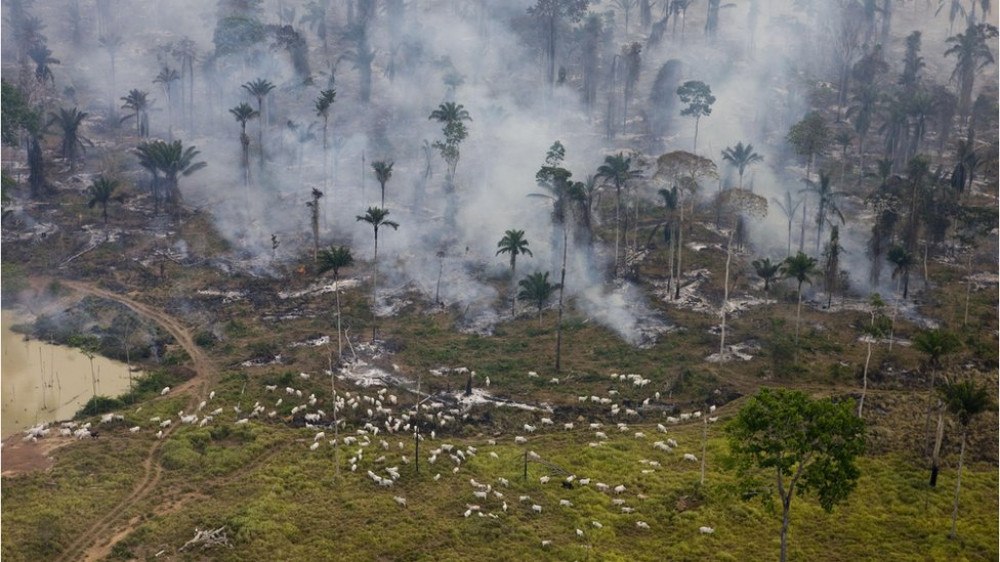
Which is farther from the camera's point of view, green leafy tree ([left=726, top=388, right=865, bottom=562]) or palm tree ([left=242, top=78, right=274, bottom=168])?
palm tree ([left=242, top=78, right=274, bottom=168])

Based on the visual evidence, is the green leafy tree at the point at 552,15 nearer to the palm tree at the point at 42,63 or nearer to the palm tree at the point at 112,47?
the palm tree at the point at 112,47

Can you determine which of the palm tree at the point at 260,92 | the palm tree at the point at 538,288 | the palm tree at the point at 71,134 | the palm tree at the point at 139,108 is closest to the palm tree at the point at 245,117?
the palm tree at the point at 260,92

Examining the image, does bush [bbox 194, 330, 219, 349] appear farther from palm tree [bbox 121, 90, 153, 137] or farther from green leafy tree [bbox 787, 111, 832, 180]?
green leafy tree [bbox 787, 111, 832, 180]

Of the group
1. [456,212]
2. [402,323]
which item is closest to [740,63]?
[456,212]

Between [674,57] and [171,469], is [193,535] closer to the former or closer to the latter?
[171,469]

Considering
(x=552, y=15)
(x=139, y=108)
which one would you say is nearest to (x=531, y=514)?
(x=139, y=108)

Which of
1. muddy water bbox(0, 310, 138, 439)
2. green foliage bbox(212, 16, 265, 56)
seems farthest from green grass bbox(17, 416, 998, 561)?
green foliage bbox(212, 16, 265, 56)

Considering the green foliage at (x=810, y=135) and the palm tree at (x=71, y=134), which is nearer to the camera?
the green foliage at (x=810, y=135)
